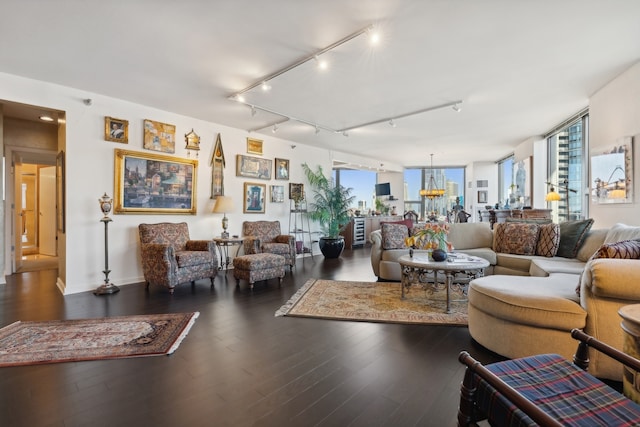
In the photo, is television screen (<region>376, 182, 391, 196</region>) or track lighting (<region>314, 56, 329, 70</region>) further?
television screen (<region>376, 182, 391, 196</region>)

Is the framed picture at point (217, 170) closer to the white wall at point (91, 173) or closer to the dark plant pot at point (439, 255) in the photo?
the white wall at point (91, 173)

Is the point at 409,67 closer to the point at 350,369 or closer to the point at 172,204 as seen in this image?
the point at 350,369

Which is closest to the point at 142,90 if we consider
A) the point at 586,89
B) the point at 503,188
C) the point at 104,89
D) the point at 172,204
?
the point at 104,89

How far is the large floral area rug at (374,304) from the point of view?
3088 millimetres

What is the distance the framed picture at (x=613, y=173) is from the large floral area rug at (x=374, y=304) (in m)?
2.29

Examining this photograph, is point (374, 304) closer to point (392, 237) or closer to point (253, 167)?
point (392, 237)

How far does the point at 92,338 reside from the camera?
2631mm

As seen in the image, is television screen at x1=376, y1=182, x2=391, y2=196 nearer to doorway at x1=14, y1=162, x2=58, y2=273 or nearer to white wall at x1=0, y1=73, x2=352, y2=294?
white wall at x1=0, y1=73, x2=352, y2=294

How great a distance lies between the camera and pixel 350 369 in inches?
82.8

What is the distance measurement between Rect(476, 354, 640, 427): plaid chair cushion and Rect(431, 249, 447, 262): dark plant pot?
2.08m

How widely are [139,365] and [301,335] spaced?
1.25 meters

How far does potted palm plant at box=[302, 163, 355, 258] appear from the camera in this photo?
6957 mm

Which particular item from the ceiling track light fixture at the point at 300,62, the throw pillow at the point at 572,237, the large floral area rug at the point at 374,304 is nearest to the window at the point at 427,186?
the throw pillow at the point at 572,237

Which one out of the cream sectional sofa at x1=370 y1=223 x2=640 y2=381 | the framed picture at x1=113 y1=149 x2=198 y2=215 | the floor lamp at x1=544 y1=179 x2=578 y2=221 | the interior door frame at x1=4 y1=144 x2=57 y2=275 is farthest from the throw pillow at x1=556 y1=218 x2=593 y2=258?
the interior door frame at x1=4 y1=144 x2=57 y2=275
